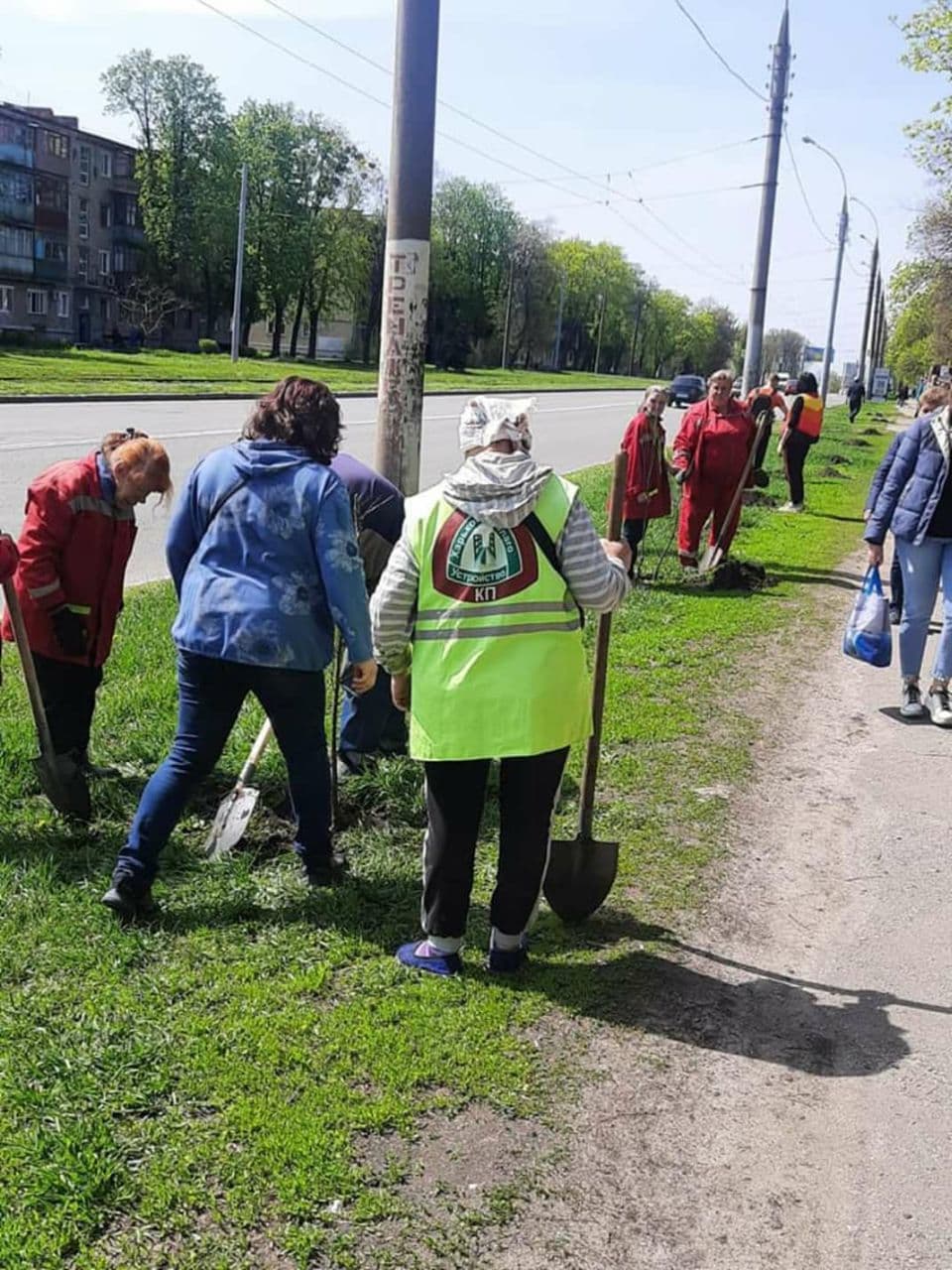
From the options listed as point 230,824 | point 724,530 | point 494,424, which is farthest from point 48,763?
point 724,530

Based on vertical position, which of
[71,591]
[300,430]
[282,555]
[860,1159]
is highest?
[300,430]

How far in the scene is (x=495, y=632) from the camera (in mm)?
3453

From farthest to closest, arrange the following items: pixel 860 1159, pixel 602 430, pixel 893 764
Result: pixel 602 430 < pixel 893 764 < pixel 860 1159

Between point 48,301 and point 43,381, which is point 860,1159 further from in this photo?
point 48,301

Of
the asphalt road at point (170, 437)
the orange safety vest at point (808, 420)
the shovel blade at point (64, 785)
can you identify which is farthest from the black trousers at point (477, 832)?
the orange safety vest at point (808, 420)

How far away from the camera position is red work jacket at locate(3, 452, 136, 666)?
4.49 metres

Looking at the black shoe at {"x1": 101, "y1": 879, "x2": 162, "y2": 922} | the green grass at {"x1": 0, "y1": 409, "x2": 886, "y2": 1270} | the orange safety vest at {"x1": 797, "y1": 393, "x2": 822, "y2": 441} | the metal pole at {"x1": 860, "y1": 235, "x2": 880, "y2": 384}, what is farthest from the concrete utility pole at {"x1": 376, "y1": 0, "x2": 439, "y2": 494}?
the metal pole at {"x1": 860, "y1": 235, "x2": 880, "y2": 384}

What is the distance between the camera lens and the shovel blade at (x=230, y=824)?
14.4 feet

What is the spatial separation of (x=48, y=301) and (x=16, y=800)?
73.7 meters

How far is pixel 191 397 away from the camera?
29125mm

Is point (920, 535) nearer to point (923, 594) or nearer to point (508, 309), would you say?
point (923, 594)

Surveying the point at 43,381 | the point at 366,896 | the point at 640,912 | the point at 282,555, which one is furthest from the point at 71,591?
the point at 43,381

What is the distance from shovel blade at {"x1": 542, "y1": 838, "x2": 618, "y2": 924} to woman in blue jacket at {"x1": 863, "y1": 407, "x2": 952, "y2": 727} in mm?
3491

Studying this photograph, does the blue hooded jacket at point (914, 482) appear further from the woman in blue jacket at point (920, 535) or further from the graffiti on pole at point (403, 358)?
the graffiti on pole at point (403, 358)
